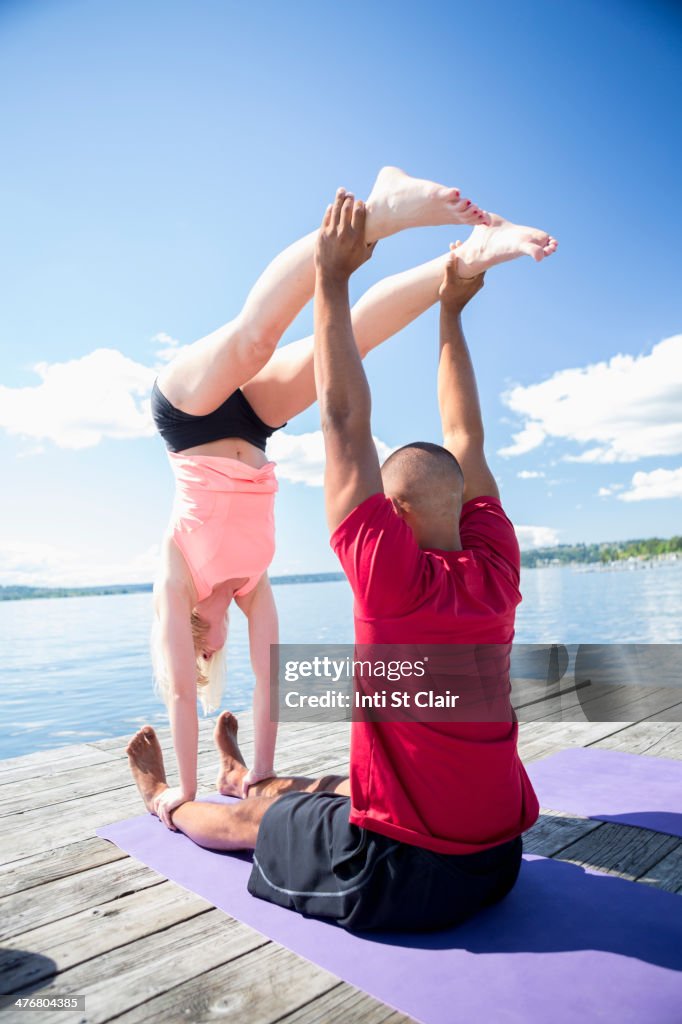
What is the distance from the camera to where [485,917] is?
1519 millimetres

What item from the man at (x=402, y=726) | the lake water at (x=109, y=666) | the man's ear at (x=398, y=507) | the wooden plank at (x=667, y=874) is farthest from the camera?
the lake water at (x=109, y=666)

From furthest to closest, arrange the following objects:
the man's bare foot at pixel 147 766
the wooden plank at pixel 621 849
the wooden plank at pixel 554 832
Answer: the man's bare foot at pixel 147 766 → the wooden plank at pixel 554 832 → the wooden plank at pixel 621 849

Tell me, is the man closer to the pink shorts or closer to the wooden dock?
the wooden dock

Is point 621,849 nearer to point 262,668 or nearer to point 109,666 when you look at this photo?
point 262,668

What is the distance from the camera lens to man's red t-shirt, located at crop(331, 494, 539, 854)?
1300 mm

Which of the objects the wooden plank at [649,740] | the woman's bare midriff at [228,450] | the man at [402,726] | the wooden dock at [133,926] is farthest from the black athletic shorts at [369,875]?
the wooden plank at [649,740]

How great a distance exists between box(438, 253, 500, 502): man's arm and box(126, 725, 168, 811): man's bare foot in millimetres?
1364

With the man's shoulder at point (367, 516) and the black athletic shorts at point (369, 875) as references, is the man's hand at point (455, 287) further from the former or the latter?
the black athletic shorts at point (369, 875)

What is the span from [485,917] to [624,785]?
1146 mm

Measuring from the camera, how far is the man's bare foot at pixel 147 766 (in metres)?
2.28

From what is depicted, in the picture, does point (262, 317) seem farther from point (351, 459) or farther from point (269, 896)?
point (269, 896)

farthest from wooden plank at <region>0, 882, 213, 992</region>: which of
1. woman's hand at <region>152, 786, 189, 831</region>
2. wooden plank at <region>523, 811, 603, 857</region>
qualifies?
wooden plank at <region>523, 811, 603, 857</region>

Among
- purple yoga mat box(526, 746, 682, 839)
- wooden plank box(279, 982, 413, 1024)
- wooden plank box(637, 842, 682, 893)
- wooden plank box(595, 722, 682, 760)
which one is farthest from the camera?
wooden plank box(595, 722, 682, 760)

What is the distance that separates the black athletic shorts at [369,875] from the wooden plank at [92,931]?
228 mm
